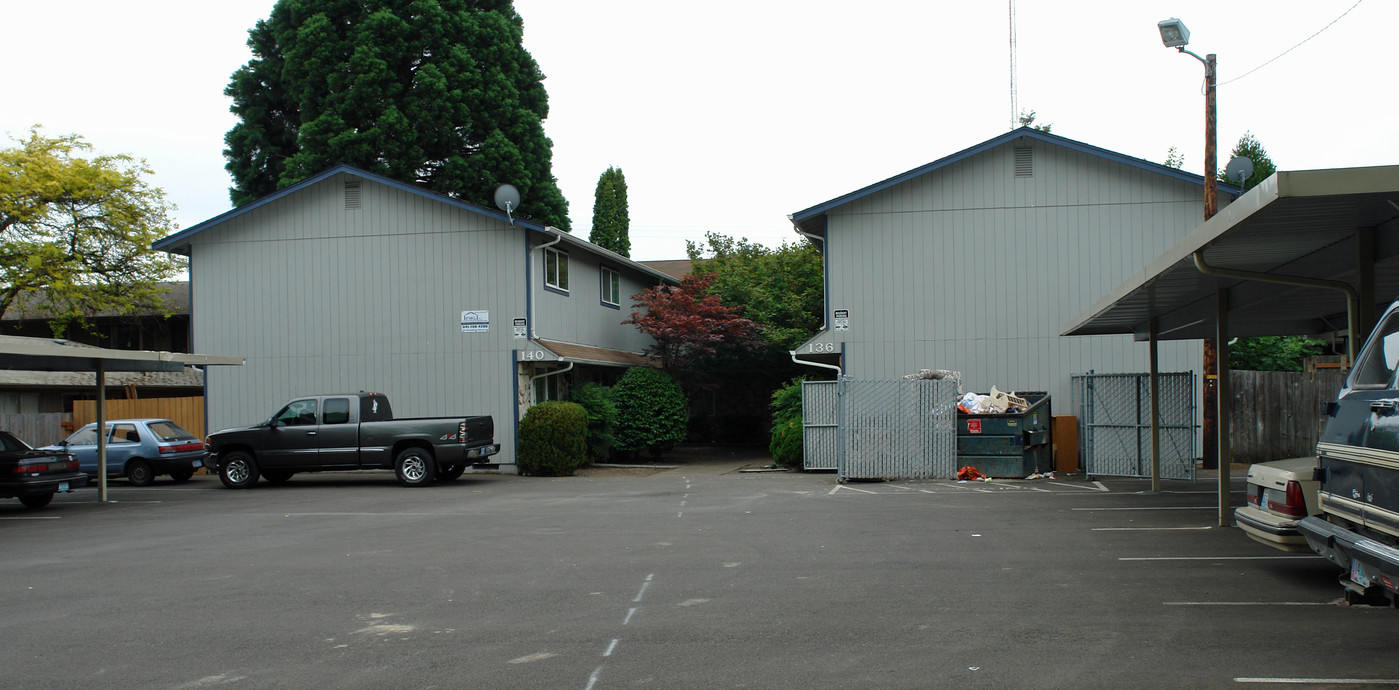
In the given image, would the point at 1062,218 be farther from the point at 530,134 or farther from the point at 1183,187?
the point at 530,134

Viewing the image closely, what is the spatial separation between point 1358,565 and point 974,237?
15969 mm

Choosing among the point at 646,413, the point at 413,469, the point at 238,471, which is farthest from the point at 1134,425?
the point at 238,471

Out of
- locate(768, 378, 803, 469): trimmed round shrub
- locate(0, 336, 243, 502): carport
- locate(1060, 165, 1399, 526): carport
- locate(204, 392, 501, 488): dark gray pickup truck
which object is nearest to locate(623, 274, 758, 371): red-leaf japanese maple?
locate(768, 378, 803, 469): trimmed round shrub

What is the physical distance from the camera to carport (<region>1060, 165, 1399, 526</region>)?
6.52m

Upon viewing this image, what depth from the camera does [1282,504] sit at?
25.9 feet

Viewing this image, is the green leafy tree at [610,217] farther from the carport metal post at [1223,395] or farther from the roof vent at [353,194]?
the carport metal post at [1223,395]

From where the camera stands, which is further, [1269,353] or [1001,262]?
[1269,353]

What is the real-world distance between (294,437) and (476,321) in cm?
470

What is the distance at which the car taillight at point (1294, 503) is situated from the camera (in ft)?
25.4

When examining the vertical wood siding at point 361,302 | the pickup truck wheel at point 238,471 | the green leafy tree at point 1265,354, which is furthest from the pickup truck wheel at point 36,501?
the green leafy tree at point 1265,354

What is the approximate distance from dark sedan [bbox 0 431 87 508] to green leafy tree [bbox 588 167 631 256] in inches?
1084

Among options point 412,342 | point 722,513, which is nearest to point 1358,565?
point 722,513

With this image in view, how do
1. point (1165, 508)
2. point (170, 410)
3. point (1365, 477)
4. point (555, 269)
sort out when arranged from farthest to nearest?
point (170, 410), point (555, 269), point (1165, 508), point (1365, 477)

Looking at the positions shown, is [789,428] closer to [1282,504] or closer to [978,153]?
[978,153]
